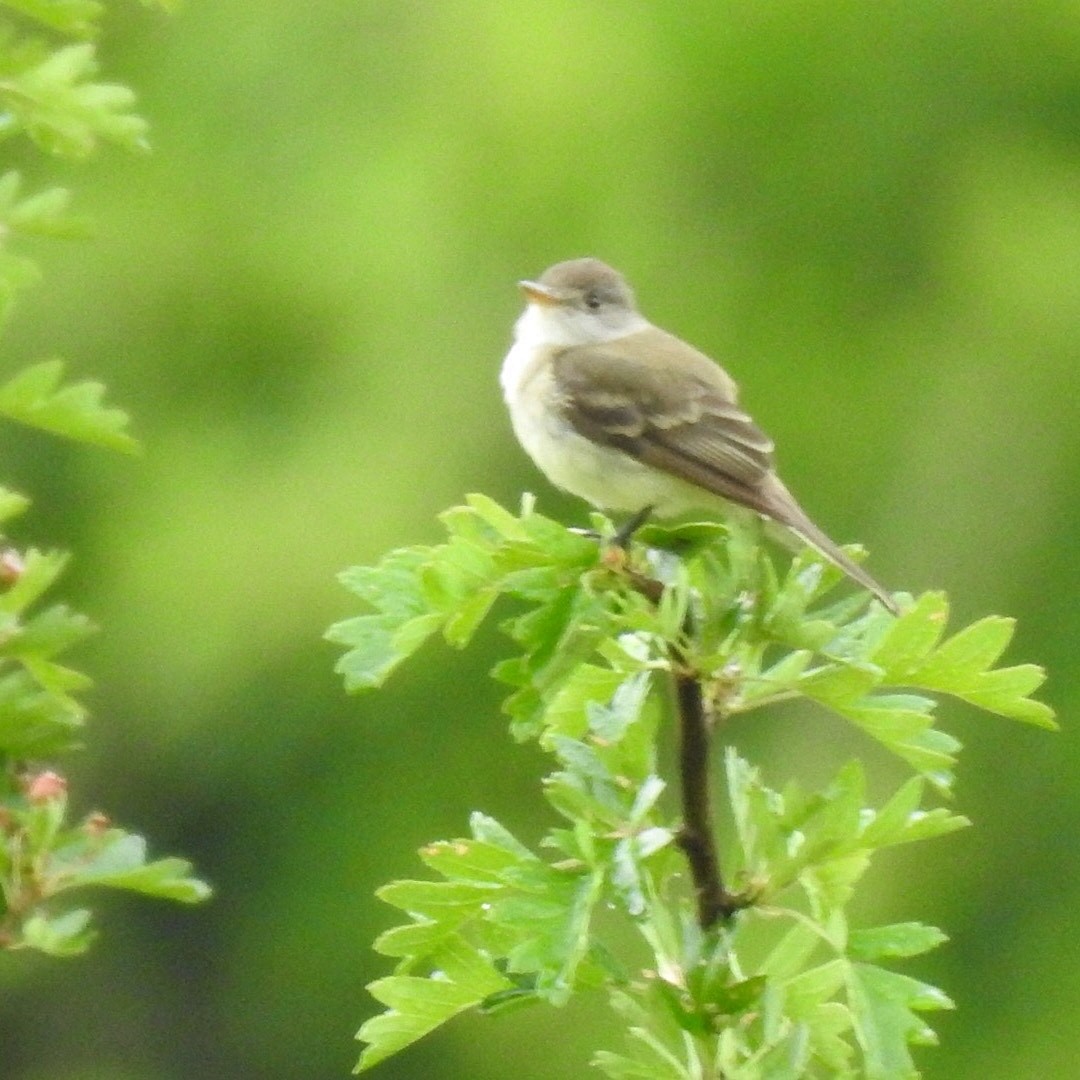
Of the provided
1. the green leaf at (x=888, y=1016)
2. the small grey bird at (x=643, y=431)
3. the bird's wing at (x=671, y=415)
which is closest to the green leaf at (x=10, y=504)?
the green leaf at (x=888, y=1016)

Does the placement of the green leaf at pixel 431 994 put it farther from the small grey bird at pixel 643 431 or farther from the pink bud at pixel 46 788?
the small grey bird at pixel 643 431

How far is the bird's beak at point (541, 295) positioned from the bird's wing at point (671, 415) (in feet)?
0.79

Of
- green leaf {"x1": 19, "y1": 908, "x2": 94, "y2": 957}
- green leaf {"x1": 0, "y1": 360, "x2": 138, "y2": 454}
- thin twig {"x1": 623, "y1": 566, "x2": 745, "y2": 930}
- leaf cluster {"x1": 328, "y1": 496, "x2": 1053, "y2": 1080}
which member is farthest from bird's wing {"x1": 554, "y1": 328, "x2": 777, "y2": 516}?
green leaf {"x1": 19, "y1": 908, "x2": 94, "y2": 957}

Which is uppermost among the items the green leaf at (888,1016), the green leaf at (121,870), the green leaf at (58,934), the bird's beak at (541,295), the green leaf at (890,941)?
the bird's beak at (541,295)

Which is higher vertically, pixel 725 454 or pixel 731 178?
pixel 731 178

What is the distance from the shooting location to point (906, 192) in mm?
11398

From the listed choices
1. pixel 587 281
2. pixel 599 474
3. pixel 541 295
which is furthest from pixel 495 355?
pixel 599 474

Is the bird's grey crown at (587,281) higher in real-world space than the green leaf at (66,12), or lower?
higher

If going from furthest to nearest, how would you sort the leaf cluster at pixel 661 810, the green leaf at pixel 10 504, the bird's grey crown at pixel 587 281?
the bird's grey crown at pixel 587 281 < the leaf cluster at pixel 661 810 < the green leaf at pixel 10 504

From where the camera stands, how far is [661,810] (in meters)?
2.00

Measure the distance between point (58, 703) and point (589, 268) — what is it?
3826 mm

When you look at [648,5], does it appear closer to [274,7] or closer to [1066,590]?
[274,7]

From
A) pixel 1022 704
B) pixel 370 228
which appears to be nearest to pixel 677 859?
pixel 1022 704

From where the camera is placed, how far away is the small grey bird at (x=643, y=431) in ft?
13.6
